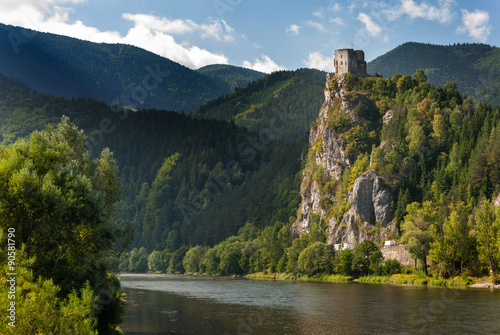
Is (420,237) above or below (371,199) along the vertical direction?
below

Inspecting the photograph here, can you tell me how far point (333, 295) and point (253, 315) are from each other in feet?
91.2

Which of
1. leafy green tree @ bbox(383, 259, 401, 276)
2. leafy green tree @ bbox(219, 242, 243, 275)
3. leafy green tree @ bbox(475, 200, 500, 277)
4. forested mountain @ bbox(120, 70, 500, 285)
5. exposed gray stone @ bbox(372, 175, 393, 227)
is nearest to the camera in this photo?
leafy green tree @ bbox(475, 200, 500, 277)

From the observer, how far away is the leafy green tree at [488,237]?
9112 centimetres

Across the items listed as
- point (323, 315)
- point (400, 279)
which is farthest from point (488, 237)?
point (323, 315)

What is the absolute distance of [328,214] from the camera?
7362 inches

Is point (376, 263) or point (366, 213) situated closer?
point (376, 263)

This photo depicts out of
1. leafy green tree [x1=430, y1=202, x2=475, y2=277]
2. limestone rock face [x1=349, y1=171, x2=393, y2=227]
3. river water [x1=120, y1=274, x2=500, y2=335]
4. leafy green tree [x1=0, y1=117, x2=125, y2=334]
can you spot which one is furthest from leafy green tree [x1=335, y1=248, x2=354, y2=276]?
leafy green tree [x1=0, y1=117, x2=125, y2=334]

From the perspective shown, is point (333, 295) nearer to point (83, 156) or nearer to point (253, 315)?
point (253, 315)

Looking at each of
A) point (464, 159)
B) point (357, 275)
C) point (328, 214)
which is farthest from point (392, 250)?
point (328, 214)

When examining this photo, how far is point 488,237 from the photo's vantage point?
92.4 meters

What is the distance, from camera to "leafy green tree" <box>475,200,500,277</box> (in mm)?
91125

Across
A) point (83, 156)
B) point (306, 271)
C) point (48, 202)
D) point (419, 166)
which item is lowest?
point (306, 271)

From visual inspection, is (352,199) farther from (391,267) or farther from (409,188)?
(391,267)

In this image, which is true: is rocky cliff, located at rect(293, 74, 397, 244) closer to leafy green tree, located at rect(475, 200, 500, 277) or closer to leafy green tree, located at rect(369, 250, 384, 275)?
leafy green tree, located at rect(369, 250, 384, 275)
